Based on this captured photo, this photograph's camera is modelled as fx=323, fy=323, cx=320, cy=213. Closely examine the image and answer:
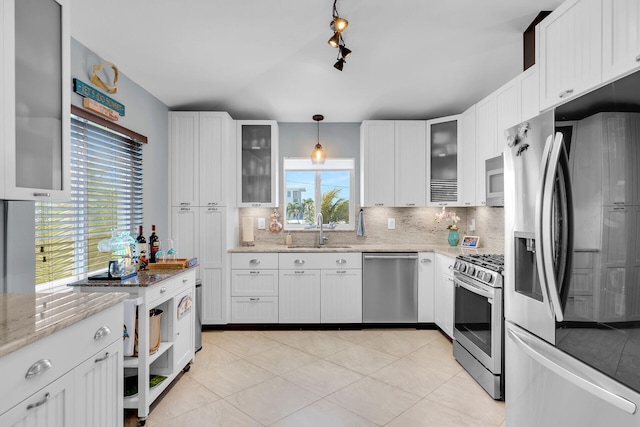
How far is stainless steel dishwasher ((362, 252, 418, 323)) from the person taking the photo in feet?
12.3

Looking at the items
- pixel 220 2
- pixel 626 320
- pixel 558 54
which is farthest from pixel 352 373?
pixel 220 2

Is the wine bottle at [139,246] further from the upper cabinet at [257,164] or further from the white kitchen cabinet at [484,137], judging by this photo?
the white kitchen cabinet at [484,137]

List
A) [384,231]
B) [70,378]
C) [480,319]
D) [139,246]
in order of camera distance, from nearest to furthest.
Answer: [70,378] → [480,319] → [139,246] → [384,231]

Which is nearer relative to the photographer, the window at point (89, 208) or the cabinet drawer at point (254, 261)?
the window at point (89, 208)

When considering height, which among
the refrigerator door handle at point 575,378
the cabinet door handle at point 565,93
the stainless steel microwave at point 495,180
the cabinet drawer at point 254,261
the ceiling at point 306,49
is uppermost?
the ceiling at point 306,49

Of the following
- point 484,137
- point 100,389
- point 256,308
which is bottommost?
point 256,308

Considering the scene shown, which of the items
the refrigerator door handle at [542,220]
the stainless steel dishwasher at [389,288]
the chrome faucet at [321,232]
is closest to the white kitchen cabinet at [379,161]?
the chrome faucet at [321,232]

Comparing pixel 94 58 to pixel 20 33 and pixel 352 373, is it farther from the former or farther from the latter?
pixel 352 373

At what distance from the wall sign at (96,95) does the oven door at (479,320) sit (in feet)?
10.8

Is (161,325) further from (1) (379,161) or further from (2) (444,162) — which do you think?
(2) (444,162)

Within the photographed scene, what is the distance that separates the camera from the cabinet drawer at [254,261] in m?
3.74

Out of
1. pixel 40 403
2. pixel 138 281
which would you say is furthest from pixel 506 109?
pixel 40 403

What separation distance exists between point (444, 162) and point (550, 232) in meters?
2.66

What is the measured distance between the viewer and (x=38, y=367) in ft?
3.49
